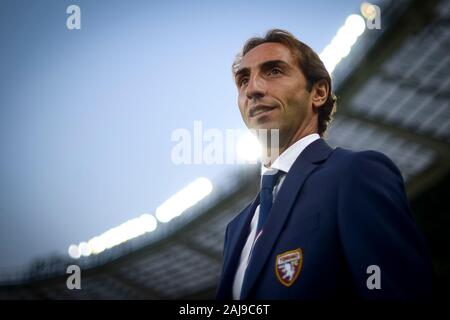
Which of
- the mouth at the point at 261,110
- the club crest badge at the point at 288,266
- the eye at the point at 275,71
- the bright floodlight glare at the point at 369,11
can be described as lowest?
the club crest badge at the point at 288,266

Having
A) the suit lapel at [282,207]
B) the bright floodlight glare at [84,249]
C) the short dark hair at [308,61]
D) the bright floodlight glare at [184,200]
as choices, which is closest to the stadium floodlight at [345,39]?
the bright floodlight glare at [184,200]

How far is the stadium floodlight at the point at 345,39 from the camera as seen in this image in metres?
13.7

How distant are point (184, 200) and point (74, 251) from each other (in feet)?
28.5

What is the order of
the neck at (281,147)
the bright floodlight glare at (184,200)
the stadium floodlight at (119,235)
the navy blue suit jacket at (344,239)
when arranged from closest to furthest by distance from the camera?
the navy blue suit jacket at (344,239) < the neck at (281,147) < the bright floodlight glare at (184,200) < the stadium floodlight at (119,235)

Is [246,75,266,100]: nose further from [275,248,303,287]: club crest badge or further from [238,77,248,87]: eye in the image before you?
[275,248,303,287]: club crest badge

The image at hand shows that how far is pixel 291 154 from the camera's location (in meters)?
2.32

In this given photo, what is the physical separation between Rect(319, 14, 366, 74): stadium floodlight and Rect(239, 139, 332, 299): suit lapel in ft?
38.8

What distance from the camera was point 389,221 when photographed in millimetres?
1769

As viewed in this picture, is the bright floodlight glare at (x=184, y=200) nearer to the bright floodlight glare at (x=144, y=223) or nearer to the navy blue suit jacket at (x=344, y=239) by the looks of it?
the bright floodlight glare at (x=144, y=223)

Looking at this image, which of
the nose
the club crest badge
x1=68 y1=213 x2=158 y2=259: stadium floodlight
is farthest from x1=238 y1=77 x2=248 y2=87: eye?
x1=68 y1=213 x2=158 y2=259: stadium floodlight

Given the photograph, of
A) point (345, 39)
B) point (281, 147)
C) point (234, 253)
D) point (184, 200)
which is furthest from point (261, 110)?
point (184, 200)

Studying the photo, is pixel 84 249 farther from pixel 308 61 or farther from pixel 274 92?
pixel 274 92

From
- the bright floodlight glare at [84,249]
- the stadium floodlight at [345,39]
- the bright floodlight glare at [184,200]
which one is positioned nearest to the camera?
the stadium floodlight at [345,39]
